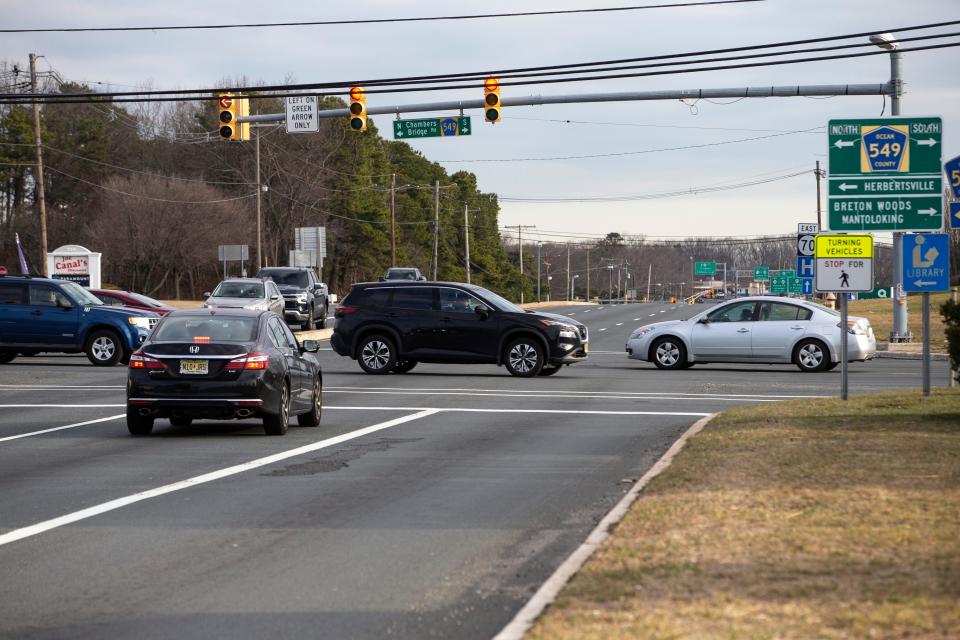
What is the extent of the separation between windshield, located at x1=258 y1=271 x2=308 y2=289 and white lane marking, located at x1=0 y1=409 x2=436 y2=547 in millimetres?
28210

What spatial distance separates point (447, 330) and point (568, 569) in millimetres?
19889

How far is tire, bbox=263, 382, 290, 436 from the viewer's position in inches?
632

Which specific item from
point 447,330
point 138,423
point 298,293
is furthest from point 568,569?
point 298,293

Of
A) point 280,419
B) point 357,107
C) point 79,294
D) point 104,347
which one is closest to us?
point 280,419

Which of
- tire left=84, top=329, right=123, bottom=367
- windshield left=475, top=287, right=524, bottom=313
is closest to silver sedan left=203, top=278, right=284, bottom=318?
tire left=84, top=329, right=123, bottom=367

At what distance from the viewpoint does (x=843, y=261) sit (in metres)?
18.1

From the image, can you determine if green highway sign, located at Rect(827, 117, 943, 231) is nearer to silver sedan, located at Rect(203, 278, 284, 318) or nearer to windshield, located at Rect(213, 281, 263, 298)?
silver sedan, located at Rect(203, 278, 284, 318)

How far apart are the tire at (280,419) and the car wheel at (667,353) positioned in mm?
15073

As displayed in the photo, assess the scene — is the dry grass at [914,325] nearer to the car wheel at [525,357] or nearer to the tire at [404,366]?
the car wheel at [525,357]

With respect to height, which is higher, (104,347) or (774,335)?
(774,335)

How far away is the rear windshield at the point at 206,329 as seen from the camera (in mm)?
15992

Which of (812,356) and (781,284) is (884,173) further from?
(781,284)

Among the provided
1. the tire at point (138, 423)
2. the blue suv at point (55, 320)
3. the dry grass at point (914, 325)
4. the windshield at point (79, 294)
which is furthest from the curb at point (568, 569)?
the dry grass at point (914, 325)

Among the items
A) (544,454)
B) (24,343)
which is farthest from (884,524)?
(24,343)
